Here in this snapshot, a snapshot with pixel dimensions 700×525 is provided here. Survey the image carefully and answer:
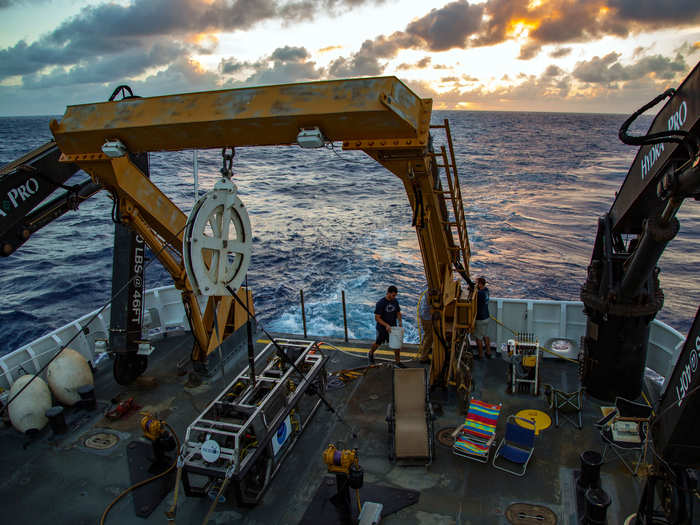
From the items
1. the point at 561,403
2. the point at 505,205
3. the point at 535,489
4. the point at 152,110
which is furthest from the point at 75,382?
the point at 505,205

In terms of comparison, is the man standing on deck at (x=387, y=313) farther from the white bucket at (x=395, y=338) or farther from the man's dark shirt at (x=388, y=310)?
the white bucket at (x=395, y=338)

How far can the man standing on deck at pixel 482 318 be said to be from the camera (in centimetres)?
1093

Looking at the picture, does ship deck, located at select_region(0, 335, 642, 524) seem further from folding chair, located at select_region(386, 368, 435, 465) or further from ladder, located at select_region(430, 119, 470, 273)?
ladder, located at select_region(430, 119, 470, 273)

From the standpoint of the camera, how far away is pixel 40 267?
2528 centimetres

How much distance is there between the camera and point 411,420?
8.25 metres

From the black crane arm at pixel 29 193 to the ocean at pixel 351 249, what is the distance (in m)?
9.59

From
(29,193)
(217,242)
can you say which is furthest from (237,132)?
(29,193)

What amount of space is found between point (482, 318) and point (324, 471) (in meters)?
5.17

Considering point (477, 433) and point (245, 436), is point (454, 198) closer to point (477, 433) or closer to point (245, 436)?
point (477, 433)

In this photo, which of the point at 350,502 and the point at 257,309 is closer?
the point at 350,502

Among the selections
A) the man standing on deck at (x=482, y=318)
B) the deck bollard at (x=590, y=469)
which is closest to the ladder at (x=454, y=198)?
the man standing on deck at (x=482, y=318)

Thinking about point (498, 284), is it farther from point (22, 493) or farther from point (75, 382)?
point (22, 493)

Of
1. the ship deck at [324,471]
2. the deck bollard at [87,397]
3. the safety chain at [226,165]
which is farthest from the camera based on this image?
the deck bollard at [87,397]

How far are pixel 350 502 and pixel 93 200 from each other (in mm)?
45045
